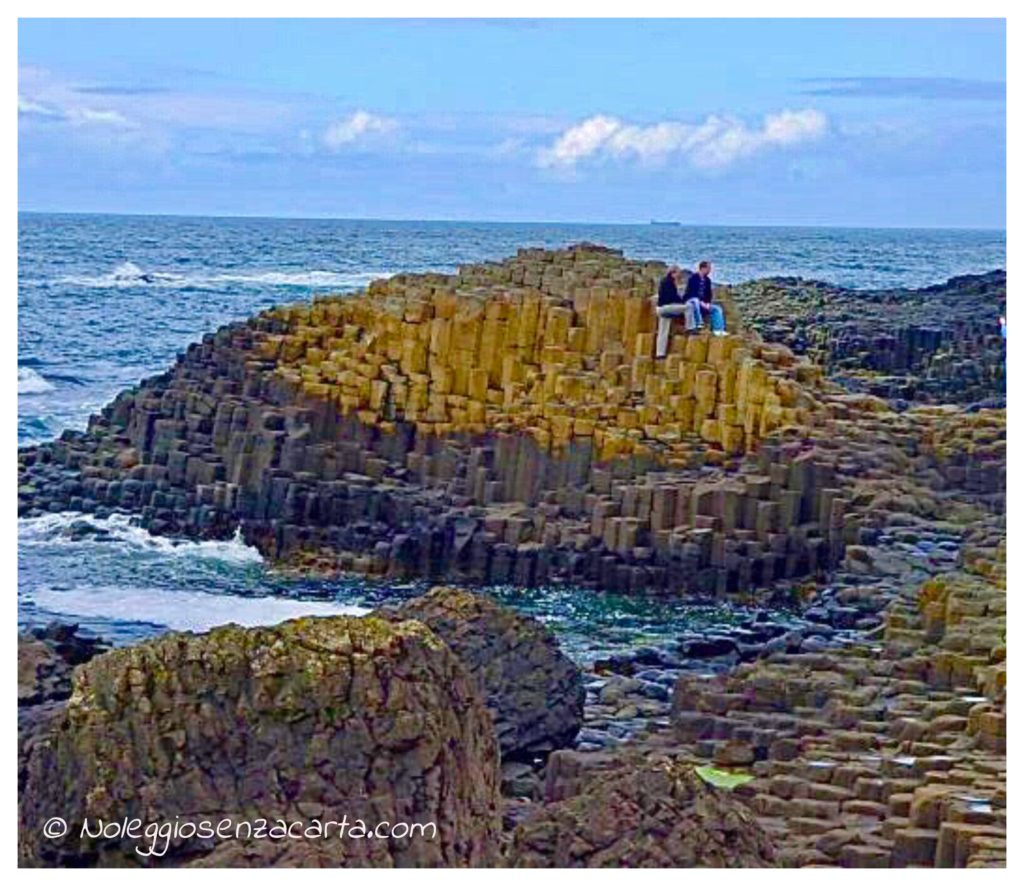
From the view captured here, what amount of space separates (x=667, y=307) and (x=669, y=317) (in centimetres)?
3

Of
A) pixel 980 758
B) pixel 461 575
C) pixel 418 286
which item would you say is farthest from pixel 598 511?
pixel 980 758

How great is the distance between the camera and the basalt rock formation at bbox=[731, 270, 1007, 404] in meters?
7.08

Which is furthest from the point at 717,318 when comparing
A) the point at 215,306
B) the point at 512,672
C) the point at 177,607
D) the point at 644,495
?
the point at 177,607

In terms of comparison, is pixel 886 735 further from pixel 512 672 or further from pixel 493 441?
pixel 493 441

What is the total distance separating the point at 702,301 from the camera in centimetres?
716

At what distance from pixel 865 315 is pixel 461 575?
5.45 ft

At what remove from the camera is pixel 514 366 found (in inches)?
283

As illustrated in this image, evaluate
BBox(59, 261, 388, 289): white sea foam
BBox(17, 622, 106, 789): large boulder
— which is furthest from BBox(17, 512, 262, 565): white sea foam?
BBox(59, 261, 388, 289): white sea foam

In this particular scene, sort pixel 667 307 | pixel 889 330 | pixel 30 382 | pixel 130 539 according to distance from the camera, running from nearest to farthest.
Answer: pixel 30 382
pixel 130 539
pixel 667 307
pixel 889 330

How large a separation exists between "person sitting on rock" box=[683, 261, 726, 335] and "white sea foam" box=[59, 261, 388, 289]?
0.98 m

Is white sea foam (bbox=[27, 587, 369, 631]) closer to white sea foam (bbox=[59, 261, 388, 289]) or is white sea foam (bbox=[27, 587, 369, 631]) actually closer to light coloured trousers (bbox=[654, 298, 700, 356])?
white sea foam (bbox=[59, 261, 388, 289])

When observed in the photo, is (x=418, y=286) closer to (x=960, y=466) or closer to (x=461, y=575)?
(x=461, y=575)

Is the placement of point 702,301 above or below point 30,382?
above

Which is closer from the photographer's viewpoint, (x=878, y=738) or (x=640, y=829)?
(x=640, y=829)
